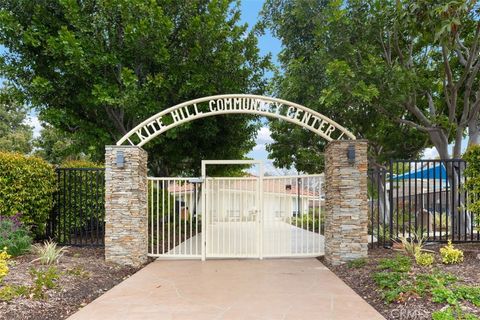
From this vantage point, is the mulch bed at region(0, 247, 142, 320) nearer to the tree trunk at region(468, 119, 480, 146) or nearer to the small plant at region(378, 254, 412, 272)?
the small plant at region(378, 254, 412, 272)

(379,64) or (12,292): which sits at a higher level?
(379,64)

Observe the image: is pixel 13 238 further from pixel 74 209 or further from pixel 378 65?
pixel 378 65

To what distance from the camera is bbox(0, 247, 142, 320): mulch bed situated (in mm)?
4867

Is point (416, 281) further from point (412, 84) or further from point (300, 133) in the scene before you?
point (300, 133)

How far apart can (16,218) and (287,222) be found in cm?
599

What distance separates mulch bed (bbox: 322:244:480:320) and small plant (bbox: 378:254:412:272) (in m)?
0.10

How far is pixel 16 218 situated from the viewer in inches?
324

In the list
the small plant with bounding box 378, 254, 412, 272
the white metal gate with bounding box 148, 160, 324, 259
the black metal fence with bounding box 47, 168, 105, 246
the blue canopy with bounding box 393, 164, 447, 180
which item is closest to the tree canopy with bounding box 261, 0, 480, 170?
the blue canopy with bounding box 393, 164, 447, 180

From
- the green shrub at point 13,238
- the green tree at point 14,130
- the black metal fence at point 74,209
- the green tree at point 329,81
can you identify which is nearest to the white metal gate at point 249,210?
the black metal fence at point 74,209

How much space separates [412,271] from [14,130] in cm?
3184

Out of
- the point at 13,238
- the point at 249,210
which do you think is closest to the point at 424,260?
the point at 249,210

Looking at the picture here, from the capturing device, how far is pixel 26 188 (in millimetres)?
8602

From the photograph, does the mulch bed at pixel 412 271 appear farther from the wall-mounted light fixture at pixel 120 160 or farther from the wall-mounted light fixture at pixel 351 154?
the wall-mounted light fixture at pixel 120 160

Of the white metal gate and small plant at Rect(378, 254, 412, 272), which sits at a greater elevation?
the white metal gate
